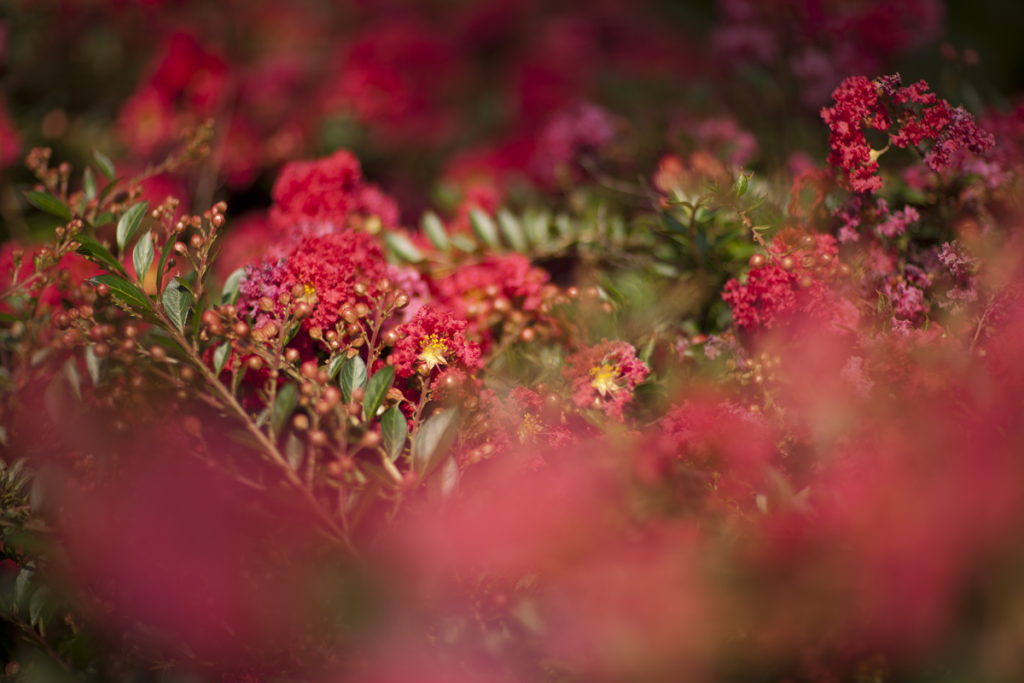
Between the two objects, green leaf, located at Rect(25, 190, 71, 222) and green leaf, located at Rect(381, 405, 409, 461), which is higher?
green leaf, located at Rect(25, 190, 71, 222)

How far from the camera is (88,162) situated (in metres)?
0.97

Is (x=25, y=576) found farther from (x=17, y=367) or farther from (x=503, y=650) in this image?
(x=503, y=650)

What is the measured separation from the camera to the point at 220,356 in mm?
468

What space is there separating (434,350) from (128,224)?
29cm

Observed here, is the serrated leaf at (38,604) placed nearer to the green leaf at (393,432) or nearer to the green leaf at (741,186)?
the green leaf at (393,432)

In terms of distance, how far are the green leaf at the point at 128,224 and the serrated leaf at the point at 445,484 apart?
0.33m

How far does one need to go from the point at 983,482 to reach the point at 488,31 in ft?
5.15

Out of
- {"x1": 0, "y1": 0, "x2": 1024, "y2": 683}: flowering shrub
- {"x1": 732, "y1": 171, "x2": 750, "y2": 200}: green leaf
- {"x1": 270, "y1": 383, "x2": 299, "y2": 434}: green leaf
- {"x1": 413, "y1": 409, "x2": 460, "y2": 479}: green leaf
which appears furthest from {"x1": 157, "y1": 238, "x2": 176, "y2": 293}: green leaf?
{"x1": 732, "y1": 171, "x2": 750, "y2": 200}: green leaf

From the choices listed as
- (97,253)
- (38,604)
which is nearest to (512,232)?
(97,253)

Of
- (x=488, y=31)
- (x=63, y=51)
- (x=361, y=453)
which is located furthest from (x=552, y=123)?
(x=63, y=51)

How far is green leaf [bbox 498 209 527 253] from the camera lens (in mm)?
706

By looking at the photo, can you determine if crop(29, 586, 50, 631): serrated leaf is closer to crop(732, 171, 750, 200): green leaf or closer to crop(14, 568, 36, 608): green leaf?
crop(14, 568, 36, 608): green leaf

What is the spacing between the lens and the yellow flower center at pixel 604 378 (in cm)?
50

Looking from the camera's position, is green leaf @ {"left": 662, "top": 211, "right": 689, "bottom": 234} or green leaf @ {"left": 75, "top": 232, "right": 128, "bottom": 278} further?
green leaf @ {"left": 662, "top": 211, "right": 689, "bottom": 234}
